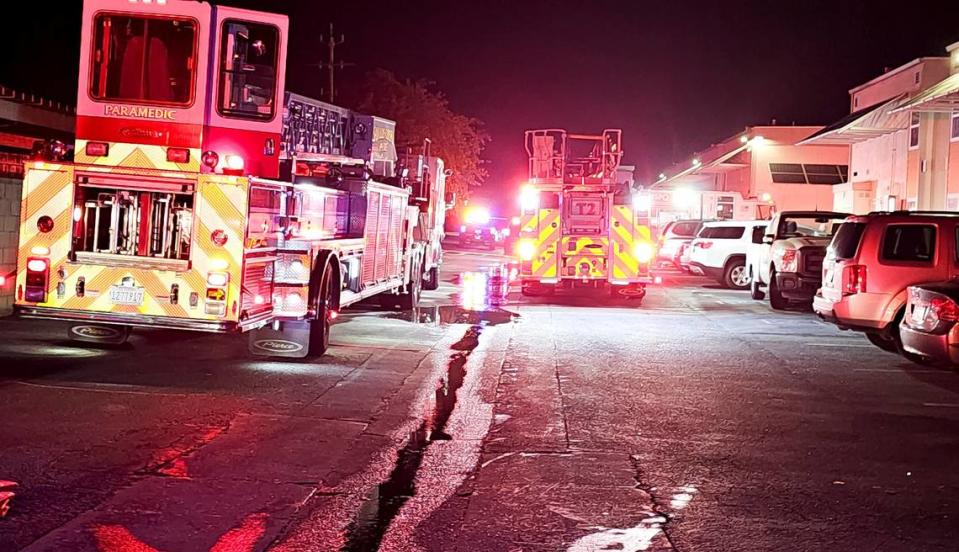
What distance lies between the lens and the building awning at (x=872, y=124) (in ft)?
89.5

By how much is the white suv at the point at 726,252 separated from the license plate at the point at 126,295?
1765 cm

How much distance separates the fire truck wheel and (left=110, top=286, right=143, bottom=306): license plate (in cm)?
200

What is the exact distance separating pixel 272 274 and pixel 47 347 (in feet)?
9.53

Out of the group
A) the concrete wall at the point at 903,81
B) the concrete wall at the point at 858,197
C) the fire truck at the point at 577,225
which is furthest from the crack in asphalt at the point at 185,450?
the concrete wall at the point at 858,197

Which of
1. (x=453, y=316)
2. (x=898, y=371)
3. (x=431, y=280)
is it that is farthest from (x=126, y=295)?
(x=431, y=280)

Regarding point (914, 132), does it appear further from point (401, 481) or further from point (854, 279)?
point (401, 481)

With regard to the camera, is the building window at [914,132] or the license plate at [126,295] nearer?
the license plate at [126,295]

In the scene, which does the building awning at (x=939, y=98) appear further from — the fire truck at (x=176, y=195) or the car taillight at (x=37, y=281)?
the car taillight at (x=37, y=281)

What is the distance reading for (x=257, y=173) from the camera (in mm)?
10516

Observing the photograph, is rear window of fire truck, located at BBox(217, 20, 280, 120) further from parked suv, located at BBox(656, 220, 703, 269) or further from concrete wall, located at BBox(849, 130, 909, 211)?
concrete wall, located at BBox(849, 130, 909, 211)

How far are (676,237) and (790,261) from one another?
476 inches

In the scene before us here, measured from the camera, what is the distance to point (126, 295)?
32.4ft

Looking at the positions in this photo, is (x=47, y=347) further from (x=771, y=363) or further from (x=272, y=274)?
(x=771, y=363)

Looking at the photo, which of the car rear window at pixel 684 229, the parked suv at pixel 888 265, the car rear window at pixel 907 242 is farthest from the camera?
the car rear window at pixel 684 229
